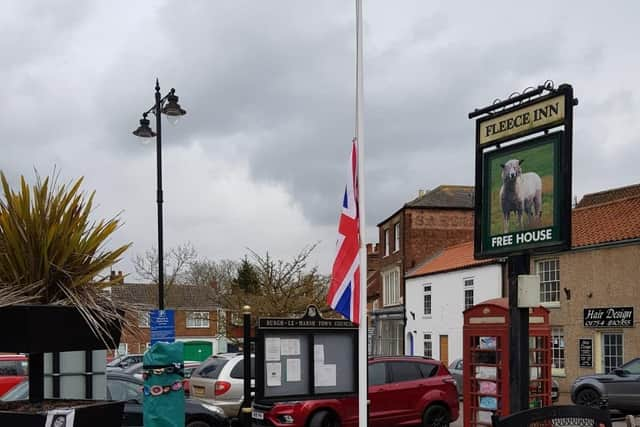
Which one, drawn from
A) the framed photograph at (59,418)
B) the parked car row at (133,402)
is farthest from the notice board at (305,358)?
the framed photograph at (59,418)

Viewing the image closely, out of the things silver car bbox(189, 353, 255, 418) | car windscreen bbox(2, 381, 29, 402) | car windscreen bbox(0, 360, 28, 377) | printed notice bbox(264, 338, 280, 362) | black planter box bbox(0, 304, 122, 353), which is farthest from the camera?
car windscreen bbox(0, 360, 28, 377)

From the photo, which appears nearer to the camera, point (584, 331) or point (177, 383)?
point (177, 383)

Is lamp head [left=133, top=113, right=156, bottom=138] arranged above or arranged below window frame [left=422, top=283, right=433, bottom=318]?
above

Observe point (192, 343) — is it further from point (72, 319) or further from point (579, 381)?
point (72, 319)

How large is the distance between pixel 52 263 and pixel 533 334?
8.81 m

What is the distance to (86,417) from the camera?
531cm

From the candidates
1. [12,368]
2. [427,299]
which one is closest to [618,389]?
[12,368]

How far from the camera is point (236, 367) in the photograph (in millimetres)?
16719

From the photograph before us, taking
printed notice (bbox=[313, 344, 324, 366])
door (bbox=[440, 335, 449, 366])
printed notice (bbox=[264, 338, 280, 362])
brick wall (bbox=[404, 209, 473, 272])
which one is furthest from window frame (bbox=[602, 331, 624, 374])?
brick wall (bbox=[404, 209, 473, 272])

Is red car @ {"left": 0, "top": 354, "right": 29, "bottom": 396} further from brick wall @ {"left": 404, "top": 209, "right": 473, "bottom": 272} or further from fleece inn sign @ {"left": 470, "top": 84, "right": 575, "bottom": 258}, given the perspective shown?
brick wall @ {"left": 404, "top": 209, "right": 473, "bottom": 272}

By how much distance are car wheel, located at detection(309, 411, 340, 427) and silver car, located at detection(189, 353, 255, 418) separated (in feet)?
7.84

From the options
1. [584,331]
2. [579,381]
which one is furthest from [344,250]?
[584,331]

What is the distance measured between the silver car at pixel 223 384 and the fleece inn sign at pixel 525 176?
25.6 feet

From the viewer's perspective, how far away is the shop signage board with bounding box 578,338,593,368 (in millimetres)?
28558
